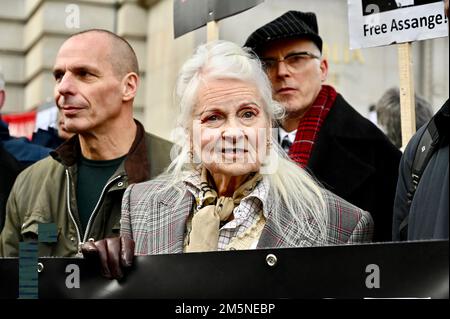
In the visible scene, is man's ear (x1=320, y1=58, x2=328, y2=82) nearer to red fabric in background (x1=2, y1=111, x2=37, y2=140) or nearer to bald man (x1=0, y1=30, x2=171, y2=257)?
bald man (x1=0, y1=30, x2=171, y2=257)

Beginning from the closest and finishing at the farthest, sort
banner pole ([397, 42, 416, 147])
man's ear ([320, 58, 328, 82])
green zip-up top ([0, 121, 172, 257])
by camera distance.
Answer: green zip-up top ([0, 121, 172, 257]), banner pole ([397, 42, 416, 147]), man's ear ([320, 58, 328, 82])

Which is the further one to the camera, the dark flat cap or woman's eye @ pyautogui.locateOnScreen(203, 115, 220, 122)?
the dark flat cap

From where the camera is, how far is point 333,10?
4.32 metres

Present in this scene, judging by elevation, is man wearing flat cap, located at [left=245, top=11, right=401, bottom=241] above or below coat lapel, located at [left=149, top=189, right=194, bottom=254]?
above

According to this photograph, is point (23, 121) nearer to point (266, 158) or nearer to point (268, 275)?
point (266, 158)

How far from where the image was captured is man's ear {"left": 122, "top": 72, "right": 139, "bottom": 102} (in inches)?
126

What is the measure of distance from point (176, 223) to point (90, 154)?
2.64ft

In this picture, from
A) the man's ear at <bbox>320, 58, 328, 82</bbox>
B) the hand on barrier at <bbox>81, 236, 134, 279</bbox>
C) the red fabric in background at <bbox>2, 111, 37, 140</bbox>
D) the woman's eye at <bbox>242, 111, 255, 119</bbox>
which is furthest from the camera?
the red fabric in background at <bbox>2, 111, 37, 140</bbox>

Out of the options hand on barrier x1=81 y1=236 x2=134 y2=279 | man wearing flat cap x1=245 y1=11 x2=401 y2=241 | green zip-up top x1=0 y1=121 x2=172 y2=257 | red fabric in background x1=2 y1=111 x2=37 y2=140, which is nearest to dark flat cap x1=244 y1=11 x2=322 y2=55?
man wearing flat cap x1=245 y1=11 x2=401 y2=241

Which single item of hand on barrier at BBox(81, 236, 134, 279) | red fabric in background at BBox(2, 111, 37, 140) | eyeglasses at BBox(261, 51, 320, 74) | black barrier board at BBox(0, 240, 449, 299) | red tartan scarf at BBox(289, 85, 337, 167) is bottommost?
black barrier board at BBox(0, 240, 449, 299)

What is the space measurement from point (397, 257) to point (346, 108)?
182cm

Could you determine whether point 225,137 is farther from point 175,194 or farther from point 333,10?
point 333,10

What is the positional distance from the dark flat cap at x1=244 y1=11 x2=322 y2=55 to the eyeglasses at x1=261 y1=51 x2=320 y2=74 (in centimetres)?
6

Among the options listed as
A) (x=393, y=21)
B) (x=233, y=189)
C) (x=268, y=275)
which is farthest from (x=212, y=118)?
(x=393, y=21)
